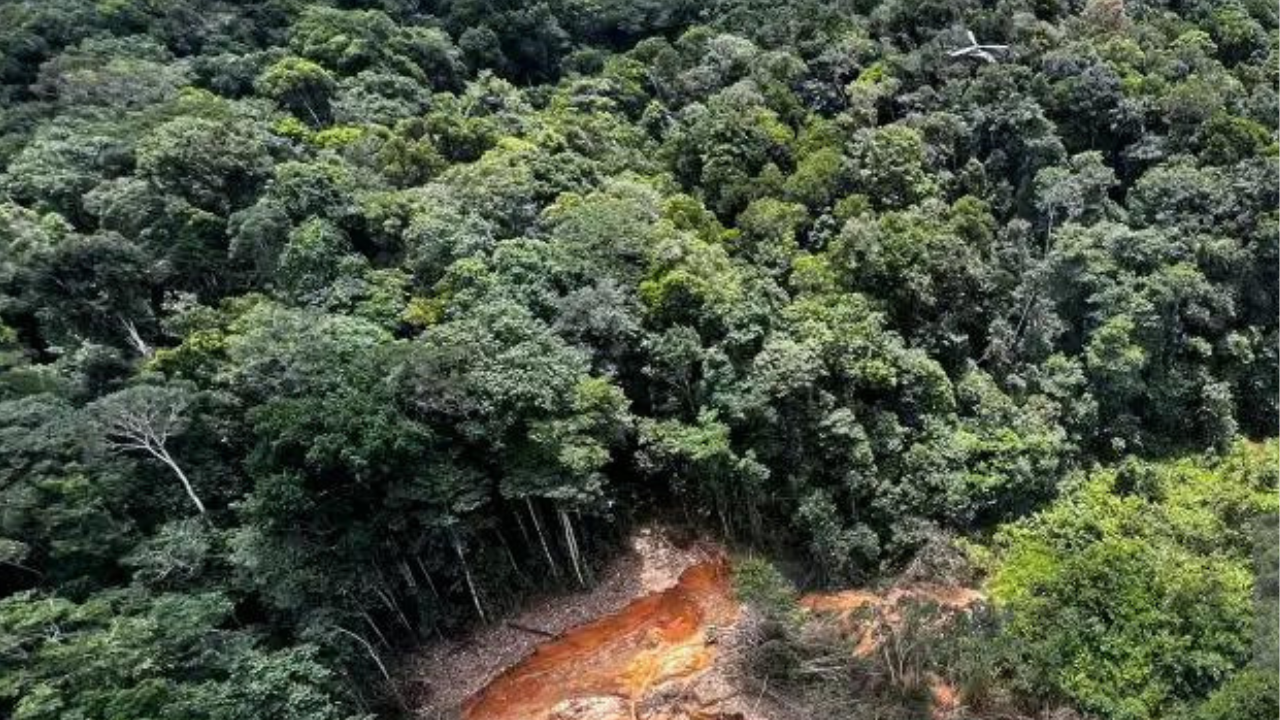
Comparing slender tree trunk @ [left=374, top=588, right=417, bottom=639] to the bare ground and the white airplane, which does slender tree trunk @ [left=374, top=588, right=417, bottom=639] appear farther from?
the white airplane

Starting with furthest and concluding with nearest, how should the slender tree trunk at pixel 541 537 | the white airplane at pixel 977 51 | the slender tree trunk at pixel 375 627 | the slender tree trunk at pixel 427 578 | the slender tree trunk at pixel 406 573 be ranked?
the white airplane at pixel 977 51, the slender tree trunk at pixel 541 537, the slender tree trunk at pixel 427 578, the slender tree trunk at pixel 406 573, the slender tree trunk at pixel 375 627

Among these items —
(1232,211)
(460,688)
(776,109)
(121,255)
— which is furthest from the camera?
(776,109)

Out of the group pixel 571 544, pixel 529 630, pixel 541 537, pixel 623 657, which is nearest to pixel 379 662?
pixel 529 630

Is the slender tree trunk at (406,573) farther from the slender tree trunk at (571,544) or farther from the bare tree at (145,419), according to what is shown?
the bare tree at (145,419)

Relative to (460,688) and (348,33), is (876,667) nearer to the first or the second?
(460,688)

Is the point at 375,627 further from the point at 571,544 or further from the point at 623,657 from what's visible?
the point at 623,657

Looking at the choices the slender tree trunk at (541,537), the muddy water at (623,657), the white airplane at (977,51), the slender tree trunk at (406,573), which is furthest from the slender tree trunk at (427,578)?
the white airplane at (977,51)

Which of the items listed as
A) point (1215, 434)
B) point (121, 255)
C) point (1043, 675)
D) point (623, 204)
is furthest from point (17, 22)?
point (1215, 434)
